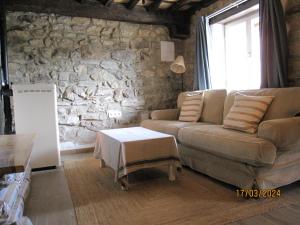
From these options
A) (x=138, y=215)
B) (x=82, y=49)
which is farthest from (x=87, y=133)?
(x=138, y=215)

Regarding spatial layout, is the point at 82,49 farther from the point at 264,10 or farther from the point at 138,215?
the point at 138,215

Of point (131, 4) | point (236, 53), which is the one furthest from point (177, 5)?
point (236, 53)

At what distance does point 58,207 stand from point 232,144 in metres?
1.59

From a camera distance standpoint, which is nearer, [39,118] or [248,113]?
[248,113]

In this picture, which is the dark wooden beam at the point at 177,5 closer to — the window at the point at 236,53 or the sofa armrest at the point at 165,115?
the window at the point at 236,53

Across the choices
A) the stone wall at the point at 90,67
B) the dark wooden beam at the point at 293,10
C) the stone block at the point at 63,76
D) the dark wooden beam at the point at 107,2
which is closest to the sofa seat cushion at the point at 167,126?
the stone wall at the point at 90,67

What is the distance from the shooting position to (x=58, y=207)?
2.06 meters

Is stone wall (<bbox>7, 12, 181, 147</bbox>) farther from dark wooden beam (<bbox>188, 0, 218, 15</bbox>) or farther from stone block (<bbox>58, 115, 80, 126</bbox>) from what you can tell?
dark wooden beam (<bbox>188, 0, 218, 15</bbox>)

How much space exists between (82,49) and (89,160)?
70.7 inches

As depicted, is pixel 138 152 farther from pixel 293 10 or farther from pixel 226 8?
pixel 226 8

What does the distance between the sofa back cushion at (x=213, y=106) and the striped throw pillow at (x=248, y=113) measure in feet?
1.90

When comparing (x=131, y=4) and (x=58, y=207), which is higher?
(x=131, y=4)

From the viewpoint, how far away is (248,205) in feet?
6.41

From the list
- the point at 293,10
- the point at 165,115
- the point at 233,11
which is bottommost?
the point at 165,115
